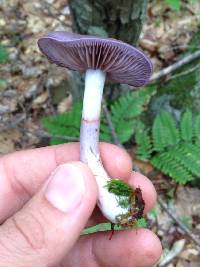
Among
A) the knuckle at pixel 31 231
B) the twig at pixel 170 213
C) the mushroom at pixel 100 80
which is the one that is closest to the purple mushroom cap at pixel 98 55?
the mushroom at pixel 100 80

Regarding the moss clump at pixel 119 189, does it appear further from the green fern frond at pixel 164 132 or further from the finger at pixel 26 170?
the green fern frond at pixel 164 132

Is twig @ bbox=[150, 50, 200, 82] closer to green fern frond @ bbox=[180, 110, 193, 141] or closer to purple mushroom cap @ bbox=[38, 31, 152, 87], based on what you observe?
green fern frond @ bbox=[180, 110, 193, 141]

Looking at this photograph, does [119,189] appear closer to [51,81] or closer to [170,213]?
[170,213]

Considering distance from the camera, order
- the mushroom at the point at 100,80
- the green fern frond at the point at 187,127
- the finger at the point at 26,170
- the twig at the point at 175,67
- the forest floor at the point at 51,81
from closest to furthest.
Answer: the mushroom at the point at 100,80
the finger at the point at 26,170
the green fern frond at the point at 187,127
the forest floor at the point at 51,81
the twig at the point at 175,67

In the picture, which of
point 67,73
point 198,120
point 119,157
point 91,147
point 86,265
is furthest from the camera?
point 67,73

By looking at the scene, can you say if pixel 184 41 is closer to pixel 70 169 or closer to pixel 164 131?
pixel 164 131

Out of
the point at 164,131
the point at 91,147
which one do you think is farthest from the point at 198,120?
the point at 91,147

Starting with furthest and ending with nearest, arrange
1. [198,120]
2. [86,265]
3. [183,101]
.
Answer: [183,101] → [198,120] → [86,265]

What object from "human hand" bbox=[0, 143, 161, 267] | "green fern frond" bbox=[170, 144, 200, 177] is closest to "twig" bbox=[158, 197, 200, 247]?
"green fern frond" bbox=[170, 144, 200, 177]
